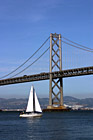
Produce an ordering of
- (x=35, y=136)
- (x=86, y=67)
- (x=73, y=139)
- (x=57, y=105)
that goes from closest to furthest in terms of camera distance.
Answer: (x=73, y=139)
(x=35, y=136)
(x=86, y=67)
(x=57, y=105)

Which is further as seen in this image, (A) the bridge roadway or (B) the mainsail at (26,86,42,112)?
(A) the bridge roadway

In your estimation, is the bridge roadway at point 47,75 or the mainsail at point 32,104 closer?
the mainsail at point 32,104

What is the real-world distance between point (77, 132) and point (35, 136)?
13.4ft

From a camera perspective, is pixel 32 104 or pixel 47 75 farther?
pixel 47 75

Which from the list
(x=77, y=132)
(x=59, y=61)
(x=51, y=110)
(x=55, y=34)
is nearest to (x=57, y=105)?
(x=51, y=110)

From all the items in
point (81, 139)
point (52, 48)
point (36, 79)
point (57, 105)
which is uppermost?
point (52, 48)

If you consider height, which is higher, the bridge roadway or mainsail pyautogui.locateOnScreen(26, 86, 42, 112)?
the bridge roadway

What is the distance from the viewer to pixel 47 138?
2797 centimetres

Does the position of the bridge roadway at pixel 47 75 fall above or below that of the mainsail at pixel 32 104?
above

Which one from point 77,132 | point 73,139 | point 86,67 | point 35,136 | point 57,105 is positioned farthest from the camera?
point 57,105

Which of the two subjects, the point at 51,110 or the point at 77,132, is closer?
the point at 77,132

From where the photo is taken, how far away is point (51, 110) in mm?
70250

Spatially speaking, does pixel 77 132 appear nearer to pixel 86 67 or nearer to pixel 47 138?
pixel 47 138

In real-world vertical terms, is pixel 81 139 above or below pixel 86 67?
below
